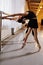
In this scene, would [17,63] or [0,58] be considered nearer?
[17,63]

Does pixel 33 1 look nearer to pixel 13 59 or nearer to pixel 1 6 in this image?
pixel 1 6

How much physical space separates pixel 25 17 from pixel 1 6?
4.94 ft

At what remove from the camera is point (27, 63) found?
360cm

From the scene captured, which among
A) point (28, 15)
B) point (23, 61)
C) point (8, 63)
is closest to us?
point (8, 63)

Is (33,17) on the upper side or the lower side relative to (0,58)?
upper

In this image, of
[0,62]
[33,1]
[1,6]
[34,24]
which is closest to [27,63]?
[0,62]

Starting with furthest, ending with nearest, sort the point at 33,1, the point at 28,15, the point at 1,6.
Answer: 1. the point at 33,1
2. the point at 1,6
3. the point at 28,15

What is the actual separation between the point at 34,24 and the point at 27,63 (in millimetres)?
1861

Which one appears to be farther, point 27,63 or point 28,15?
point 28,15

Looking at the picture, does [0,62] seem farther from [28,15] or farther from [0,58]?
[28,15]

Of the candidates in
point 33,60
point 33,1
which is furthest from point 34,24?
point 33,1

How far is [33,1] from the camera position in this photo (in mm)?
15922

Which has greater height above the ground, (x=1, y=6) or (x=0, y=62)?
(x=1, y=6)

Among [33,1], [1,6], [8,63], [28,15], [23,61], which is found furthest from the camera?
[33,1]
